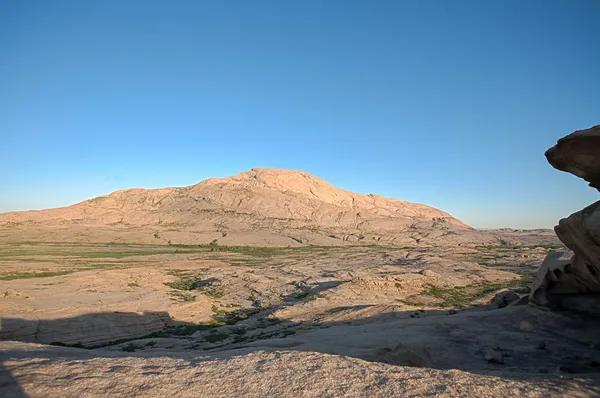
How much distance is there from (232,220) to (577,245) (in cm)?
9863

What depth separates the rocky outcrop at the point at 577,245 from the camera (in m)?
11.7

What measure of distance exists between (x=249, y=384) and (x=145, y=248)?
80.7m

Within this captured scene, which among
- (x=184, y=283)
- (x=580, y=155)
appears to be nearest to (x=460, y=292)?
(x=580, y=155)

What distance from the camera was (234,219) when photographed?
108 meters

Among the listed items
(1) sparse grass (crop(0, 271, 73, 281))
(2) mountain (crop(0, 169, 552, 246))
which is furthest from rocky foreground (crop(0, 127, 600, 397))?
(2) mountain (crop(0, 169, 552, 246))

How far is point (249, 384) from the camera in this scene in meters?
6.50

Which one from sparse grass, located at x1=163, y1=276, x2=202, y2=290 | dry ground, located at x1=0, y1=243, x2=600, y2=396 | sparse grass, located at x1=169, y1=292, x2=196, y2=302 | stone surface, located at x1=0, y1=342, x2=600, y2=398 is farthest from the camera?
sparse grass, located at x1=163, y1=276, x2=202, y2=290

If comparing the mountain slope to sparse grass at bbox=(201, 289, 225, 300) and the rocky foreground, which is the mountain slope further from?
sparse grass at bbox=(201, 289, 225, 300)

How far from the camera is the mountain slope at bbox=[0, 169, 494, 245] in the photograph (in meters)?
94.1

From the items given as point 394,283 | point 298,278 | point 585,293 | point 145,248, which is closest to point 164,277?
A: point 298,278

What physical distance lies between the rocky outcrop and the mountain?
76894 millimetres

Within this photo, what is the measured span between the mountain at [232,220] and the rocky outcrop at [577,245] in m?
76.9

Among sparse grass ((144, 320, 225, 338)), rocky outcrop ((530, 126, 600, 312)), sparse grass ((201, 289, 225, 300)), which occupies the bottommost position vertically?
sparse grass ((144, 320, 225, 338))

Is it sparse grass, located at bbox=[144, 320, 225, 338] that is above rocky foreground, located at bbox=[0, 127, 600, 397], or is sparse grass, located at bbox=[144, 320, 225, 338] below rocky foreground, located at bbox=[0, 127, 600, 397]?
below
